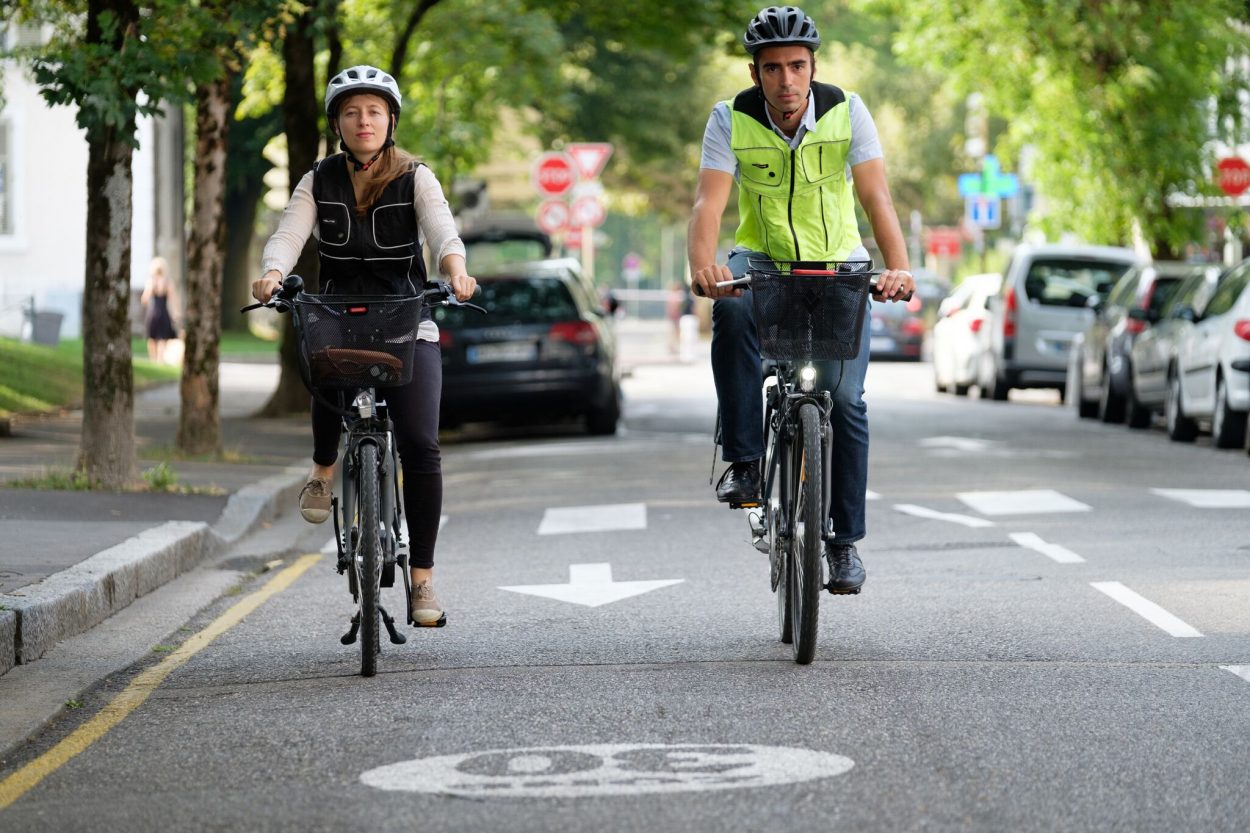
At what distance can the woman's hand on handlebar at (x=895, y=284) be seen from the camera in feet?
24.3

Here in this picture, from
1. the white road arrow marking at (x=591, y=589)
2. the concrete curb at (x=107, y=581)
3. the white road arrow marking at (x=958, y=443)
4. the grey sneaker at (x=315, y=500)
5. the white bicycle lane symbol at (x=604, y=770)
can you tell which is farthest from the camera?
the white road arrow marking at (x=958, y=443)

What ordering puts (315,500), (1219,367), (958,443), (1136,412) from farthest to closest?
(1136,412)
(958,443)
(1219,367)
(315,500)

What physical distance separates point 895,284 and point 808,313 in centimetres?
28

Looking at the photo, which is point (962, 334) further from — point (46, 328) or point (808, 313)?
point (808, 313)

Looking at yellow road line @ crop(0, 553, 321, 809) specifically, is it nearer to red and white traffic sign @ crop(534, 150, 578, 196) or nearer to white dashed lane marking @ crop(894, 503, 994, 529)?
white dashed lane marking @ crop(894, 503, 994, 529)

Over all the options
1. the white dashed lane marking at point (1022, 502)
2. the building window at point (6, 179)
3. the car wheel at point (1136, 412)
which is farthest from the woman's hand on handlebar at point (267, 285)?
the building window at point (6, 179)

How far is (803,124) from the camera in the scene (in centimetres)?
771

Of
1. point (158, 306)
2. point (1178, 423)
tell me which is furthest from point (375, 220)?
point (158, 306)

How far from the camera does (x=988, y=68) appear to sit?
1246 inches

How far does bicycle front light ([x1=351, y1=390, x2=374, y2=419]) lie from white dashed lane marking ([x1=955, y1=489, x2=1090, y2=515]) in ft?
20.6

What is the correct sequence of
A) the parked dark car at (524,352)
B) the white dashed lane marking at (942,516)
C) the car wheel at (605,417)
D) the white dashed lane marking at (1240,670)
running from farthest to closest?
the car wheel at (605,417) → the parked dark car at (524,352) → the white dashed lane marking at (942,516) → the white dashed lane marking at (1240,670)

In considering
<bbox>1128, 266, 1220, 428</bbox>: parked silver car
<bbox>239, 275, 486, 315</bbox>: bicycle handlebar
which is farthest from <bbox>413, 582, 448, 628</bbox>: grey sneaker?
<bbox>1128, 266, 1220, 428</bbox>: parked silver car

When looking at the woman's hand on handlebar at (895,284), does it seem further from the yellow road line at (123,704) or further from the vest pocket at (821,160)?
the yellow road line at (123,704)

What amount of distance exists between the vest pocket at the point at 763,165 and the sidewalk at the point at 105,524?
2827 millimetres
